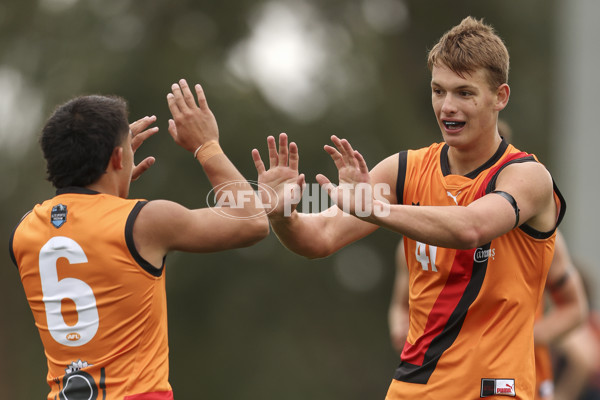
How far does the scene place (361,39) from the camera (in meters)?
18.3

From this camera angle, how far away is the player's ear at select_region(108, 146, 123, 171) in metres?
4.75

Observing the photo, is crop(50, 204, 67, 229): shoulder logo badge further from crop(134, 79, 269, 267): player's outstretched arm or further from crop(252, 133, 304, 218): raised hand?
crop(252, 133, 304, 218): raised hand

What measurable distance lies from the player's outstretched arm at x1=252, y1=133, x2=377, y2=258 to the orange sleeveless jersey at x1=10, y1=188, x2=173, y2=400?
2.99 ft

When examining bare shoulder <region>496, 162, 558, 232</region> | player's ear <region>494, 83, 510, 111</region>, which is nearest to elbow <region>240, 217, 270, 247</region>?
bare shoulder <region>496, 162, 558, 232</region>

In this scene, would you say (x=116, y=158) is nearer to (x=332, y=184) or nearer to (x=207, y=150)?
(x=207, y=150)

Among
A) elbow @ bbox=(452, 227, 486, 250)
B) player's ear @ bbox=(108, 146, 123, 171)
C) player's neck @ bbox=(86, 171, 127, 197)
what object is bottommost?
elbow @ bbox=(452, 227, 486, 250)

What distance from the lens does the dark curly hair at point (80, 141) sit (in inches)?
185

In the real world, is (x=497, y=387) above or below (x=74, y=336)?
below

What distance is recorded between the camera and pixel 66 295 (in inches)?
182

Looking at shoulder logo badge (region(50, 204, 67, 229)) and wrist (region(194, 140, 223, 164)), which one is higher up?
wrist (region(194, 140, 223, 164))

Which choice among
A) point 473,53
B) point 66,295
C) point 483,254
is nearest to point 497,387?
point 483,254

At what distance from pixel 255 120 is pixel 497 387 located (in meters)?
12.3

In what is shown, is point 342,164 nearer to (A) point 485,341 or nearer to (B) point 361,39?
(A) point 485,341

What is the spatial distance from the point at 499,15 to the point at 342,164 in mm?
14292
